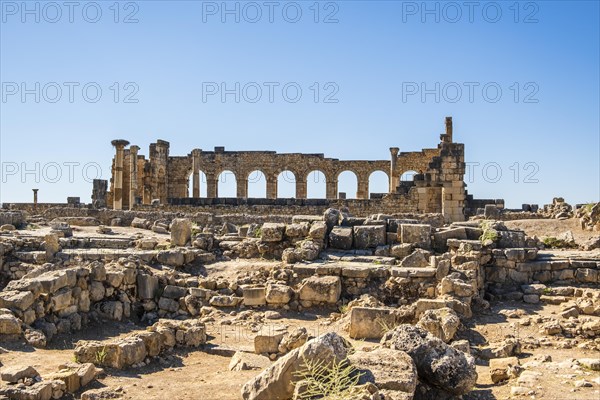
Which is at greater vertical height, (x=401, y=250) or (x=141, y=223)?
(x=141, y=223)

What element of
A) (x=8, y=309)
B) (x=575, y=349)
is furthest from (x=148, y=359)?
(x=575, y=349)

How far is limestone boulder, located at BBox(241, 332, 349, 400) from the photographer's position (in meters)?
4.94

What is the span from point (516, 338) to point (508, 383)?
180cm

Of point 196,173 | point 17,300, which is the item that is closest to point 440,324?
point 17,300

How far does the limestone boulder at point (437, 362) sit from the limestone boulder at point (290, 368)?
3.01ft

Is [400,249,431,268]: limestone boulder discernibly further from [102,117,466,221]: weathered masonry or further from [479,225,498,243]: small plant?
[102,117,466,221]: weathered masonry

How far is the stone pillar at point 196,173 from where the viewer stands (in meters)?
31.8

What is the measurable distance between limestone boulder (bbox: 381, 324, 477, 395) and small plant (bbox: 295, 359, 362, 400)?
0.86 m

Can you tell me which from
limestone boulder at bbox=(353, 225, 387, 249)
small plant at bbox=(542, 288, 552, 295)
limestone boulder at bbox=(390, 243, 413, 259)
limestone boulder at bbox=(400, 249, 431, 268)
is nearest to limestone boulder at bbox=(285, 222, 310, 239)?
limestone boulder at bbox=(353, 225, 387, 249)

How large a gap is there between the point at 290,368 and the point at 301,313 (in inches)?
185

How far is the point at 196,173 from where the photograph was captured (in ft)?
106

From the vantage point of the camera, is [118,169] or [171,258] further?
[118,169]

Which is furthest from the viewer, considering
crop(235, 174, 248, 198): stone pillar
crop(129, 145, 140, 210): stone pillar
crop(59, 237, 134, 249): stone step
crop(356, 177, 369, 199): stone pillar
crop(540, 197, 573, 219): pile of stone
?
crop(235, 174, 248, 198): stone pillar

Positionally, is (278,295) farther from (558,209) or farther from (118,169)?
(558,209)
